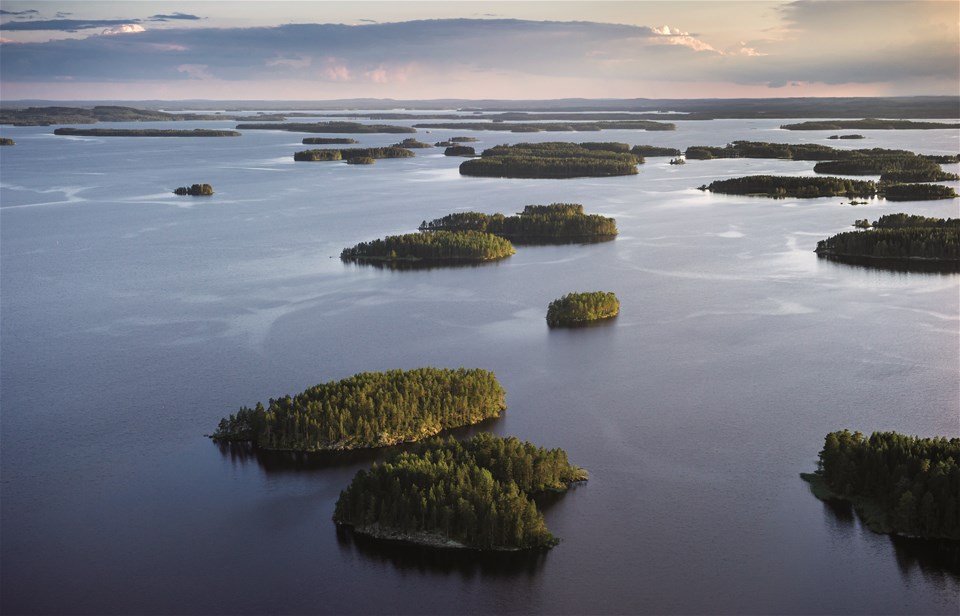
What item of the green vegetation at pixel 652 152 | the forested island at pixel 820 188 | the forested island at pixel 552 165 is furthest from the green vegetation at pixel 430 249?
the green vegetation at pixel 652 152

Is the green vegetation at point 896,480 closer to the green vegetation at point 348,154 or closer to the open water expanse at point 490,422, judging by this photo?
the open water expanse at point 490,422

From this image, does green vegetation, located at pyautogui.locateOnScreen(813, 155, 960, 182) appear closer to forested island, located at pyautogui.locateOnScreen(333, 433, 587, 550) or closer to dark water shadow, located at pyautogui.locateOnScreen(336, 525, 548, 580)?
forested island, located at pyautogui.locateOnScreen(333, 433, 587, 550)

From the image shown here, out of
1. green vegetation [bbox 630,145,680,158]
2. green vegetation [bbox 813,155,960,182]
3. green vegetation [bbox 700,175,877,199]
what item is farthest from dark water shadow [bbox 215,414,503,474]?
green vegetation [bbox 630,145,680,158]

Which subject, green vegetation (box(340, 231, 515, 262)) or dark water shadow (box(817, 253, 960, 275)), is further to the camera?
green vegetation (box(340, 231, 515, 262))

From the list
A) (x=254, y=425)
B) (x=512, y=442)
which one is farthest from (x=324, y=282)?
(x=512, y=442)

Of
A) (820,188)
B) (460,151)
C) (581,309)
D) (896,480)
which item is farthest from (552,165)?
(896,480)

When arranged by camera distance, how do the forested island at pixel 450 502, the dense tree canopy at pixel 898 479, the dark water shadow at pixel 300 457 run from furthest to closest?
the dark water shadow at pixel 300 457, the dense tree canopy at pixel 898 479, the forested island at pixel 450 502
